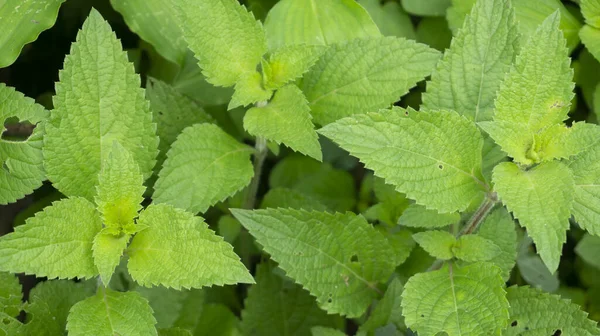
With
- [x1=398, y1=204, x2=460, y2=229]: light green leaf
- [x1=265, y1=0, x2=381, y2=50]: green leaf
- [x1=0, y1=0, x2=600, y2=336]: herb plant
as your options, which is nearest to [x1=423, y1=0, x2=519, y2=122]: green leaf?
[x1=0, y1=0, x2=600, y2=336]: herb plant

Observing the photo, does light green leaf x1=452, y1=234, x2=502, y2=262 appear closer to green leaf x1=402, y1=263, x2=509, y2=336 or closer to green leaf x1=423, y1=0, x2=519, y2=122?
green leaf x1=402, y1=263, x2=509, y2=336

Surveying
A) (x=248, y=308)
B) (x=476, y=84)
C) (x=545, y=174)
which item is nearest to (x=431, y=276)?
(x=545, y=174)

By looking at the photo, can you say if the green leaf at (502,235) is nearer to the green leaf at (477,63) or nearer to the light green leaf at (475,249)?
the light green leaf at (475,249)

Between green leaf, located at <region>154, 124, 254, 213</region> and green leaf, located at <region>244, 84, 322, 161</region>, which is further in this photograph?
green leaf, located at <region>154, 124, 254, 213</region>

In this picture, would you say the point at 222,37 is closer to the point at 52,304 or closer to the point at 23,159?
the point at 23,159

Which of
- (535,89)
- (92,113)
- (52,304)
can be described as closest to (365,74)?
(535,89)
